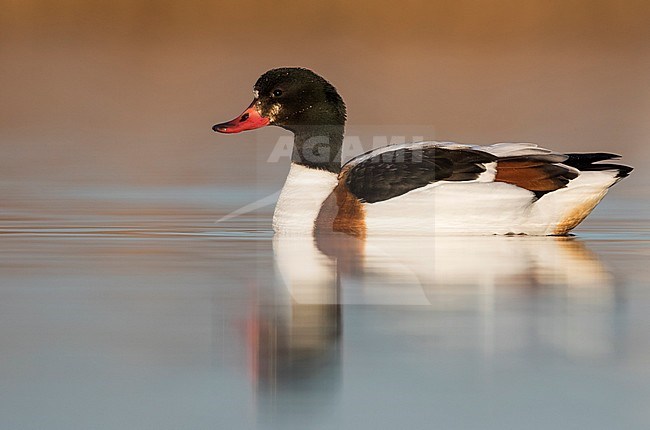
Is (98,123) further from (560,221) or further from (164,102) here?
(560,221)

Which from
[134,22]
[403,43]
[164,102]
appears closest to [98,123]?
[164,102]

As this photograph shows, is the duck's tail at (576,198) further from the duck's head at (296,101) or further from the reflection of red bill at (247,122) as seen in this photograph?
the reflection of red bill at (247,122)

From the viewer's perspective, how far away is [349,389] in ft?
12.9

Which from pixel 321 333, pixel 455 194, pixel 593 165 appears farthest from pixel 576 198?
pixel 321 333

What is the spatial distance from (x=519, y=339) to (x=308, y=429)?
1.24 m

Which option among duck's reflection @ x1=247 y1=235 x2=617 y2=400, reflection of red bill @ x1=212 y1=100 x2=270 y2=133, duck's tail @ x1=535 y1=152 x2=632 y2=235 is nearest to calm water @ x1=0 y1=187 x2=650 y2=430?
duck's reflection @ x1=247 y1=235 x2=617 y2=400

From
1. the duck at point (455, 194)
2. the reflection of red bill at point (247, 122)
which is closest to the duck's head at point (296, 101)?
the reflection of red bill at point (247, 122)

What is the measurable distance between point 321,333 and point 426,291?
39.6 inches

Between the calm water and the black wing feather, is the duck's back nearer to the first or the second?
the black wing feather

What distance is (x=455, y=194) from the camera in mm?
8164

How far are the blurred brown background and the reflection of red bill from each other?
2.29 metres

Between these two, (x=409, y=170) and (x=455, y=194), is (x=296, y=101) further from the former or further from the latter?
(x=455, y=194)

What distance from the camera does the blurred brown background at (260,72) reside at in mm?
13922

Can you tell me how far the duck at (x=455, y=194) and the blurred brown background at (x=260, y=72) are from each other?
8.66 ft
